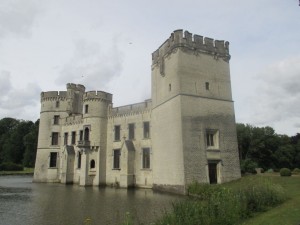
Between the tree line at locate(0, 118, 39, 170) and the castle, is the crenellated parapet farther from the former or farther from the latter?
the tree line at locate(0, 118, 39, 170)

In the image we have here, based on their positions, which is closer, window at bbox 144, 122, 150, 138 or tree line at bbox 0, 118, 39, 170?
window at bbox 144, 122, 150, 138

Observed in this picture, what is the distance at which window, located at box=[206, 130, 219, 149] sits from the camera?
87.4ft

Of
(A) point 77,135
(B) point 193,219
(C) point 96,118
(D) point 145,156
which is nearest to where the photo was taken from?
(B) point 193,219

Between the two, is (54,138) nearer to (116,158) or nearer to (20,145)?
(116,158)

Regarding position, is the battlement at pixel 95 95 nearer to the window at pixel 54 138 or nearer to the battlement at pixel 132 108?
the battlement at pixel 132 108

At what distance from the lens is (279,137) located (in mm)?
55062

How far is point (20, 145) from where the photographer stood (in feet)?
260

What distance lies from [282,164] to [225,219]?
48.3 metres

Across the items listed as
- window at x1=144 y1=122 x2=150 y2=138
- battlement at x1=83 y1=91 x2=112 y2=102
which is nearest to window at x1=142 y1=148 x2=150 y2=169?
window at x1=144 y1=122 x2=150 y2=138

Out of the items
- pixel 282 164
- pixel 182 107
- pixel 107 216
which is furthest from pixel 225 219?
pixel 282 164

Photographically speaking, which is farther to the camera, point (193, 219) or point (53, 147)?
point (53, 147)

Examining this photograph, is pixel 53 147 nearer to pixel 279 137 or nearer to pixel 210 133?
pixel 210 133

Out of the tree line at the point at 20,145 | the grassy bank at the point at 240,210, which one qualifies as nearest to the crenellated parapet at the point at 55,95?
the tree line at the point at 20,145

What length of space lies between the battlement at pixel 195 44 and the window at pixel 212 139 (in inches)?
321
